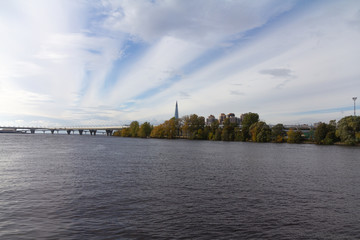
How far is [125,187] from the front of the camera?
2722 cm

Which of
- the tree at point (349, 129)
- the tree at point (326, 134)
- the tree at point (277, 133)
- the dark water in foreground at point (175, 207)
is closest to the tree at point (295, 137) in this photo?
the tree at point (277, 133)

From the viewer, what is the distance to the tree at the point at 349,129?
126m

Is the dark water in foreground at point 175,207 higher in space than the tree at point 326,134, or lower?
lower

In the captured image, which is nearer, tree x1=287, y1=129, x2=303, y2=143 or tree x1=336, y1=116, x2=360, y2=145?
tree x1=336, y1=116, x2=360, y2=145

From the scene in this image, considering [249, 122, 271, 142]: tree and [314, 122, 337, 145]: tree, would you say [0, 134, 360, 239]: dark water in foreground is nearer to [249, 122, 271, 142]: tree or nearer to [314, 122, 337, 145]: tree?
[314, 122, 337, 145]: tree

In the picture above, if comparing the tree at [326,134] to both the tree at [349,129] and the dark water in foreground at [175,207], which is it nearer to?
the tree at [349,129]

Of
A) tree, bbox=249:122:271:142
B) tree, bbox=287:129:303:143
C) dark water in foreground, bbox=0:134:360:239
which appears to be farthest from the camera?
tree, bbox=249:122:271:142

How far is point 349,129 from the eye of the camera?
427 feet

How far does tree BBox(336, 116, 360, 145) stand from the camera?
126 m

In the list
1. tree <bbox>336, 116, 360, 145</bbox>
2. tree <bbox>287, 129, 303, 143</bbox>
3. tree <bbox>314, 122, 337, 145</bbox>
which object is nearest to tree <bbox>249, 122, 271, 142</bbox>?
tree <bbox>287, 129, 303, 143</bbox>

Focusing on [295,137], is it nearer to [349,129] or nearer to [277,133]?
[277,133]

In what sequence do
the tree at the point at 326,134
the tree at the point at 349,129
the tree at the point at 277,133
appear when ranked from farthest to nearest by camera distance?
the tree at the point at 277,133 < the tree at the point at 326,134 < the tree at the point at 349,129

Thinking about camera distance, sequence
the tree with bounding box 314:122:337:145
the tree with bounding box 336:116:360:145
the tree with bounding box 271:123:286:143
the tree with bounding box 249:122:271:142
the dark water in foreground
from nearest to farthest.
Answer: the dark water in foreground, the tree with bounding box 336:116:360:145, the tree with bounding box 314:122:337:145, the tree with bounding box 249:122:271:142, the tree with bounding box 271:123:286:143

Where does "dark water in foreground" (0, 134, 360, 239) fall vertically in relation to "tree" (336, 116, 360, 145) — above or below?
below
